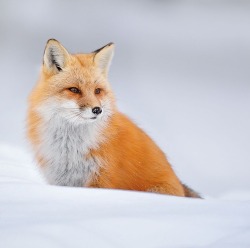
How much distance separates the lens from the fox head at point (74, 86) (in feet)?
8.07

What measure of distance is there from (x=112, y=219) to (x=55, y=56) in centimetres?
122

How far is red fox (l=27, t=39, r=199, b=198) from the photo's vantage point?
8.29ft

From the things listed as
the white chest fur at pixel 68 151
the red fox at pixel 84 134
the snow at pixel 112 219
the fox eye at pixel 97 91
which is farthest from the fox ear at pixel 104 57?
the snow at pixel 112 219

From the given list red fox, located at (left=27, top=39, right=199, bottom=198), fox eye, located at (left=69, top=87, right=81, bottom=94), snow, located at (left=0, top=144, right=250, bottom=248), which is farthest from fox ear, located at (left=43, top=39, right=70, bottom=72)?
snow, located at (left=0, top=144, right=250, bottom=248)

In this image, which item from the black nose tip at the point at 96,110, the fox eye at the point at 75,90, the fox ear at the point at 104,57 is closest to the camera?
the black nose tip at the point at 96,110

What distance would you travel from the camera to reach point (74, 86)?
253cm

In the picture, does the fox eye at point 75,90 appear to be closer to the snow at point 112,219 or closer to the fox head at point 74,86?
the fox head at point 74,86

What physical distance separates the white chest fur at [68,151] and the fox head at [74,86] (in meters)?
0.08

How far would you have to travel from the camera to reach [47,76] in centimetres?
264

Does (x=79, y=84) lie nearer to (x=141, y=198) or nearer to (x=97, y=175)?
(x=97, y=175)

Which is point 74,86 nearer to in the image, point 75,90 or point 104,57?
point 75,90

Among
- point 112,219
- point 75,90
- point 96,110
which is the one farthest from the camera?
point 75,90

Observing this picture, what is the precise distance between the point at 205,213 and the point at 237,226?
Answer: 156mm

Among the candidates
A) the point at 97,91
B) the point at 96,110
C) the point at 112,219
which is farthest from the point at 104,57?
the point at 112,219
